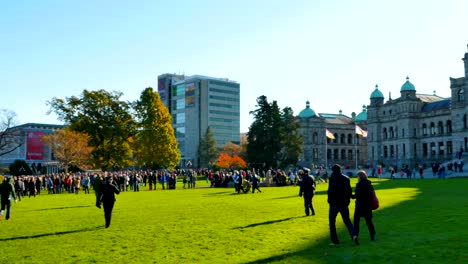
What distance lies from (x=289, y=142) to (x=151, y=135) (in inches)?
891

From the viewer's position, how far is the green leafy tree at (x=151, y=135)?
6719cm

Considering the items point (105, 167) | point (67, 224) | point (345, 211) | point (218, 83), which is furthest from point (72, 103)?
point (218, 83)

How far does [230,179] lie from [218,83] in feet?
429

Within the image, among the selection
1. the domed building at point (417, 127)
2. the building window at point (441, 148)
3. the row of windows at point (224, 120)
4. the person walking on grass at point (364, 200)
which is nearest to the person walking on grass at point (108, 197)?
the person walking on grass at point (364, 200)

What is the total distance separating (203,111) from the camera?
177m

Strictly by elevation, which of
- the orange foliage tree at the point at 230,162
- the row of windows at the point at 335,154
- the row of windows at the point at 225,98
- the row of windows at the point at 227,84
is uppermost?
the row of windows at the point at 227,84

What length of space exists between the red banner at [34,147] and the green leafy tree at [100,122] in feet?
232

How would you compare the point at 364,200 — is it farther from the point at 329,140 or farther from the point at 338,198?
the point at 329,140

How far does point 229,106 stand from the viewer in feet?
598

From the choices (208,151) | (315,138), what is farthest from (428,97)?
(208,151)

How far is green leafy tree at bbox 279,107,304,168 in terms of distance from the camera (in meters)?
75.8

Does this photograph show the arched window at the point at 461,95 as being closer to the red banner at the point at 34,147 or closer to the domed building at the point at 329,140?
the domed building at the point at 329,140

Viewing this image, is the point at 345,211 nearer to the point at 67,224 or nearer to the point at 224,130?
the point at 67,224

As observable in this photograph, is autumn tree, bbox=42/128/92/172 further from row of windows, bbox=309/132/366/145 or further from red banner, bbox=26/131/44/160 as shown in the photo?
row of windows, bbox=309/132/366/145
